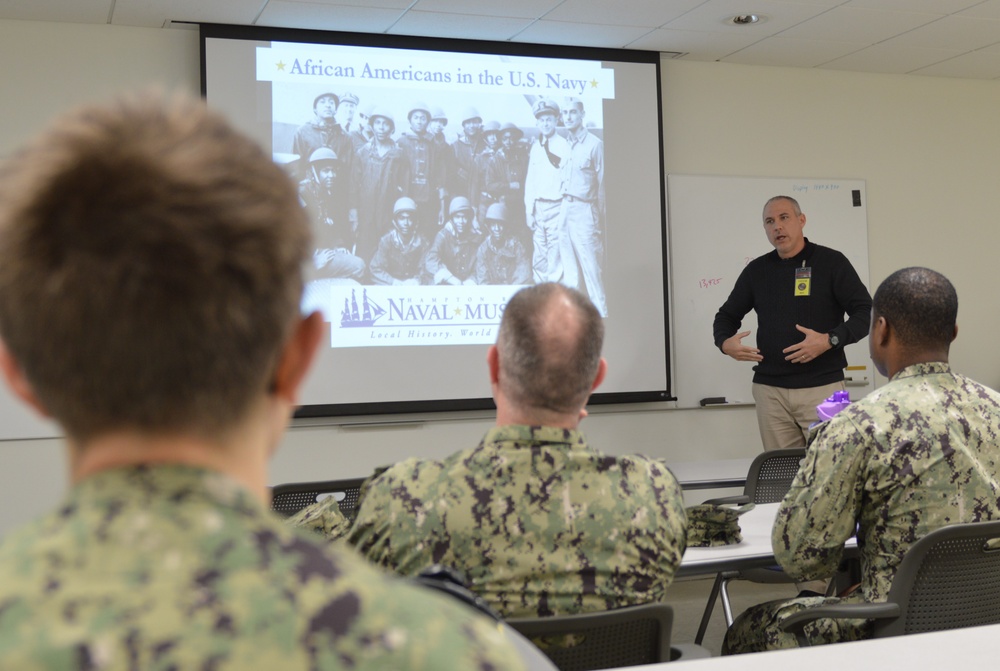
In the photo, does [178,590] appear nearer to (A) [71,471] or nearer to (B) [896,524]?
(A) [71,471]

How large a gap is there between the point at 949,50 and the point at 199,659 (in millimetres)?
6506

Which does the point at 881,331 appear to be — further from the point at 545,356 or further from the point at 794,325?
the point at 794,325

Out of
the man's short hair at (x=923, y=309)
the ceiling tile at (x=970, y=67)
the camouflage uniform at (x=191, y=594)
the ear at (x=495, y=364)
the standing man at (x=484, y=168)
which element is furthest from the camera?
the ceiling tile at (x=970, y=67)

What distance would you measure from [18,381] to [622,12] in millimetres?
4961

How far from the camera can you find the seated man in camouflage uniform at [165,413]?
46cm

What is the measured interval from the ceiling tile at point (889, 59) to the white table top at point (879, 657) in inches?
204

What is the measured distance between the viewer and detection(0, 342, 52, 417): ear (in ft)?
1.78

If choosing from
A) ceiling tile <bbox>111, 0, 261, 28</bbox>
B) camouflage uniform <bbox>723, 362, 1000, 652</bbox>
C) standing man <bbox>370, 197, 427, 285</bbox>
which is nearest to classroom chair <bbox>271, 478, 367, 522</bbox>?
camouflage uniform <bbox>723, 362, 1000, 652</bbox>

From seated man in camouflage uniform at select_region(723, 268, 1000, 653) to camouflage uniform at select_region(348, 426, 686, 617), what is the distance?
63cm

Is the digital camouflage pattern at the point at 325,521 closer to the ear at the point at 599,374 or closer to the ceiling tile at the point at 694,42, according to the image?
the ear at the point at 599,374

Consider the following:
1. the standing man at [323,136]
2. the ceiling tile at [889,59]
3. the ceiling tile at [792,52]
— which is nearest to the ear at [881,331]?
the standing man at [323,136]

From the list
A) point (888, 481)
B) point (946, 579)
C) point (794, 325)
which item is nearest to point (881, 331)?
point (888, 481)

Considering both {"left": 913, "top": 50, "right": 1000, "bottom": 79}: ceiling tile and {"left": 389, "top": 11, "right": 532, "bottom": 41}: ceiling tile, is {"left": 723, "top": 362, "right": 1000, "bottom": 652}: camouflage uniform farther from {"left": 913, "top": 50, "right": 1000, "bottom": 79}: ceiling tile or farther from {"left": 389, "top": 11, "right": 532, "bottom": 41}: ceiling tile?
{"left": 913, "top": 50, "right": 1000, "bottom": 79}: ceiling tile

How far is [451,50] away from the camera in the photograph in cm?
548
